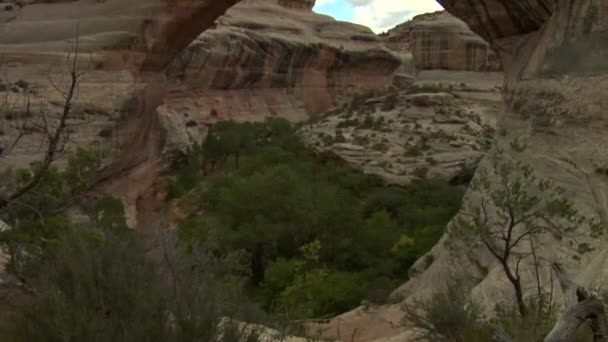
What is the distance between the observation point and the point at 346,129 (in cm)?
2567

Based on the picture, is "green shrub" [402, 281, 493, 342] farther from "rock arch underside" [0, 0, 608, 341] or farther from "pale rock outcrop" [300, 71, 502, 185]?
"pale rock outcrop" [300, 71, 502, 185]

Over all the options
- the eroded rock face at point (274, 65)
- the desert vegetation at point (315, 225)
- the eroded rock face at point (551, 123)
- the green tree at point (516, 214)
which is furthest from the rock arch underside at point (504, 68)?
Answer: the eroded rock face at point (274, 65)

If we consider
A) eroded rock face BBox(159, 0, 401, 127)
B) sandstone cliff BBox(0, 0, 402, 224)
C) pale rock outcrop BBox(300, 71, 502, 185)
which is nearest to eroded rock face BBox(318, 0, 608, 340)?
sandstone cliff BBox(0, 0, 402, 224)

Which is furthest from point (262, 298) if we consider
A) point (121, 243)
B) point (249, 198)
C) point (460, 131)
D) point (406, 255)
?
point (460, 131)

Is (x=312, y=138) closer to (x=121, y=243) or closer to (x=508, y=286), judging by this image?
(x=508, y=286)

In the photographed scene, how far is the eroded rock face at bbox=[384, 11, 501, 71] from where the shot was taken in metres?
29.8

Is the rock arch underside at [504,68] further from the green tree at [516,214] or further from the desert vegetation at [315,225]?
the desert vegetation at [315,225]

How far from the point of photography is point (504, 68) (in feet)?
38.2

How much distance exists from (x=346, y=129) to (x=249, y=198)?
8.65 metres

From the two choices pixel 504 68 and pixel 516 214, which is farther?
pixel 504 68

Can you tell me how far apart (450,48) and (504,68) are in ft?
61.4

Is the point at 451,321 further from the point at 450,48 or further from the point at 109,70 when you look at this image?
the point at 450,48

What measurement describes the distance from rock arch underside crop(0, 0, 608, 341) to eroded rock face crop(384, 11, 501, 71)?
15.3 metres

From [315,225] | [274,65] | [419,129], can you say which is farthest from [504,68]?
[274,65]
